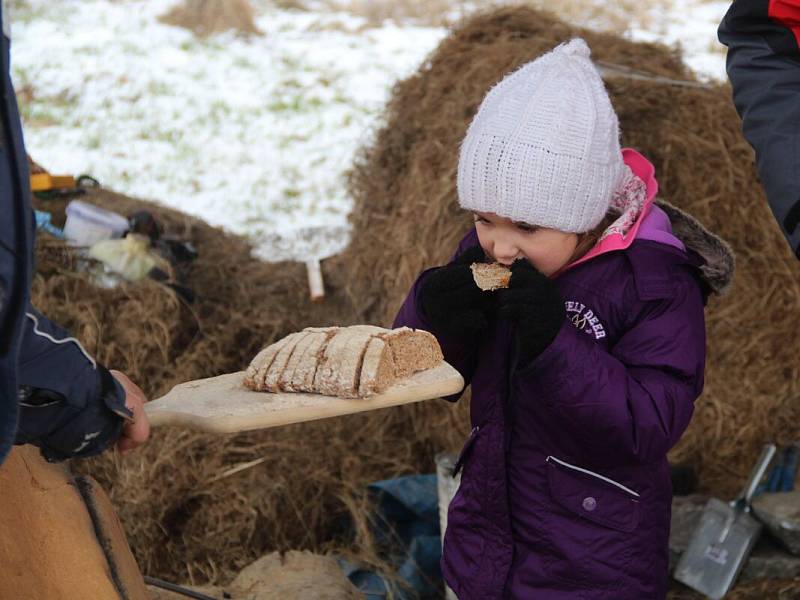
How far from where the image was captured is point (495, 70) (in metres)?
4.38

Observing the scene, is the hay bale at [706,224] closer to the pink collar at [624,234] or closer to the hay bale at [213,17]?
the pink collar at [624,234]

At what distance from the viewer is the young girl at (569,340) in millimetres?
1913

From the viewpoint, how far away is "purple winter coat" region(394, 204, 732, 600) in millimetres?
1907

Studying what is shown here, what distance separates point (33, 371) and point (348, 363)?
2.15 feet

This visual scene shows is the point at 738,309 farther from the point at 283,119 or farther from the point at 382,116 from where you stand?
the point at 283,119

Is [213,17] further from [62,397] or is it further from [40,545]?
[62,397]

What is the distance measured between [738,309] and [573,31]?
1.59 meters

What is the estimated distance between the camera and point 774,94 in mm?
2111

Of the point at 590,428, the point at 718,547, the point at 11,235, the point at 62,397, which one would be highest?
the point at 11,235

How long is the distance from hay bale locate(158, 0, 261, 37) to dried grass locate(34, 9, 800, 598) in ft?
20.1

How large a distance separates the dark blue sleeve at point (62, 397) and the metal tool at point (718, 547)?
2383 mm

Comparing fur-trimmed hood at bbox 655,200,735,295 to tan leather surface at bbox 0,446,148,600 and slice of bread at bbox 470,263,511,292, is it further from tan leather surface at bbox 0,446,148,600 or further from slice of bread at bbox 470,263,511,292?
tan leather surface at bbox 0,446,148,600

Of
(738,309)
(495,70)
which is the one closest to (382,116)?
(495,70)

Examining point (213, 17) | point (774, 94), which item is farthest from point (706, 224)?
point (213, 17)
